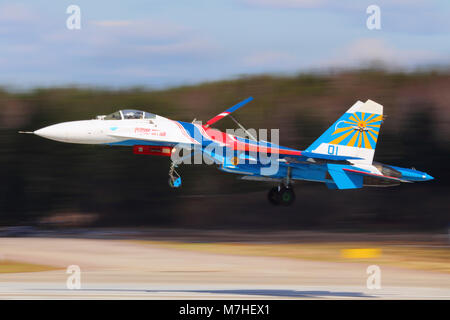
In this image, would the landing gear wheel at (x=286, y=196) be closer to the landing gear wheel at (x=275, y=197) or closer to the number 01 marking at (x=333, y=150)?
the landing gear wheel at (x=275, y=197)

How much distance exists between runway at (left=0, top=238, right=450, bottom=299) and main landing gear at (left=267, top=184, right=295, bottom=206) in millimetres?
3092

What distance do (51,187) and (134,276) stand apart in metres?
24.9

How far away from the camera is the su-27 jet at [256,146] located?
24.9 m

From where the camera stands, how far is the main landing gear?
26.6 meters

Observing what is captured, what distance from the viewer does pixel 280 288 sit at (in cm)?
2539

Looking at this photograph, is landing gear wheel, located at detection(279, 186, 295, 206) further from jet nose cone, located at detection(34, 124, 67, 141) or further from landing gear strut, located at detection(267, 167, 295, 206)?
jet nose cone, located at detection(34, 124, 67, 141)

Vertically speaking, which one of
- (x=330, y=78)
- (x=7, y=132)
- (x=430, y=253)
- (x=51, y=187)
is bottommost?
(x=430, y=253)

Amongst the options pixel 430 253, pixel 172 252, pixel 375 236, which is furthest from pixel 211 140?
pixel 375 236

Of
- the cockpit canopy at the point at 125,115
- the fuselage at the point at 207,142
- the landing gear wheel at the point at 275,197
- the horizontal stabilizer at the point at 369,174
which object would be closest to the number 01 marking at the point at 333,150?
the fuselage at the point at 207,142

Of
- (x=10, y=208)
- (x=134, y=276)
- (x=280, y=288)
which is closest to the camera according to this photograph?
(x=280, y=288)

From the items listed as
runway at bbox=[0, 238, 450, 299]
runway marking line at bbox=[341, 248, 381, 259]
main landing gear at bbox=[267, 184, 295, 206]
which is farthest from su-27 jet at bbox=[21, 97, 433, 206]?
runway marking line at bbox=[341, 248, 381, 259]

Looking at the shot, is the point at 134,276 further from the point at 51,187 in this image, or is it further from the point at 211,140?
the point at 51,187

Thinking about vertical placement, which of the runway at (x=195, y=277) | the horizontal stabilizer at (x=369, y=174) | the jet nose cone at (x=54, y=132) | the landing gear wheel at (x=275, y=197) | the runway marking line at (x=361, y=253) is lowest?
the runway marking line at (x=361, y=253)

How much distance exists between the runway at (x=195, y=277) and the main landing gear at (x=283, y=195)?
3.09m
